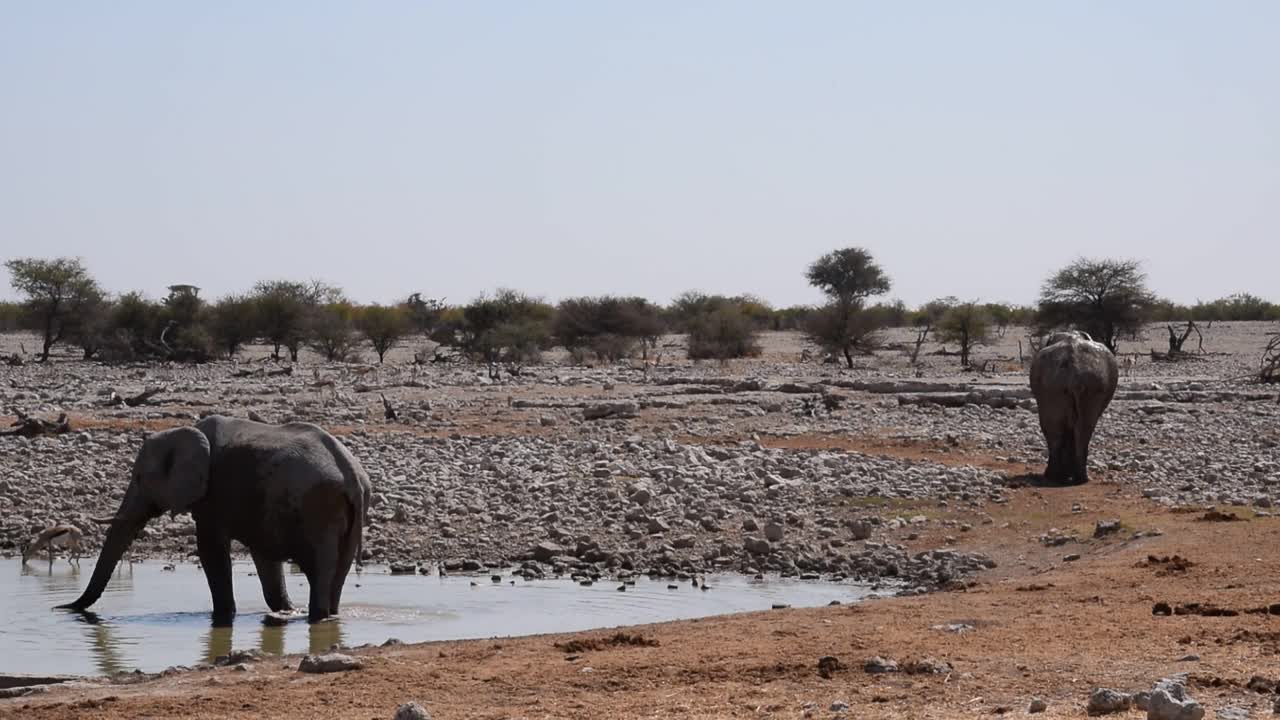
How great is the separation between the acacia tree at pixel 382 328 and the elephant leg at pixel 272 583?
1719 inches

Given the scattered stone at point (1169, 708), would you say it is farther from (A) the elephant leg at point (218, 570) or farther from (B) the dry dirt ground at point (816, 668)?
(A) the elephant leg at point (218, 570)

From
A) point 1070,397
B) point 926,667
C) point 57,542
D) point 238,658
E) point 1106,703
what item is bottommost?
point 57,542

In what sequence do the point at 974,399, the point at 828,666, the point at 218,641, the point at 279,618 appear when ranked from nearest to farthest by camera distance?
the point at 828,666, the point at 218,641, the point at 279,618, the point at 974,399

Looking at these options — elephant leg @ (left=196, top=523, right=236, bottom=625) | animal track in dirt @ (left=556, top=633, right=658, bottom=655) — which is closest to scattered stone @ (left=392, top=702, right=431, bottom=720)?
animal track in dirt @ (left=556, top=633, right=658, bottom=655)

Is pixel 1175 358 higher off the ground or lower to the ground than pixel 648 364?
higher

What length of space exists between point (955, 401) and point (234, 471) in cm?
2225

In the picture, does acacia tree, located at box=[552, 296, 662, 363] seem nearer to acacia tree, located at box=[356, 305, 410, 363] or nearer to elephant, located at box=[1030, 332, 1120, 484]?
acacia tree, located at box=[356, 305, 410, 363]

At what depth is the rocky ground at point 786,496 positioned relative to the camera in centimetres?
1063

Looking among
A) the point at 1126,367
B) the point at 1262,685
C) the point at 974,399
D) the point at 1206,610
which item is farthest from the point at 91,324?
the point at 1262,685

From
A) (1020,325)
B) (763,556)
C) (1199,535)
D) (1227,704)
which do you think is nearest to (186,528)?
(763,556)

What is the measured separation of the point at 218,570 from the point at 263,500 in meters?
0.68

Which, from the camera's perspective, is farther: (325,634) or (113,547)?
(113,547)

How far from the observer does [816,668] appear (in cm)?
966

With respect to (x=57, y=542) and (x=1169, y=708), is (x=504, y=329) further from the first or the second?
(x=1169, y=708)
